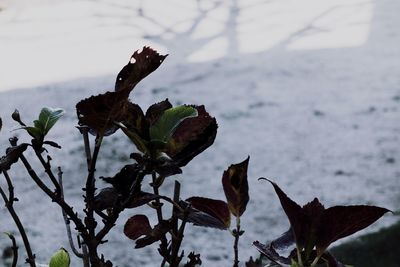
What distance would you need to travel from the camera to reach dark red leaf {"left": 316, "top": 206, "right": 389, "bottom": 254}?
16.1 inches

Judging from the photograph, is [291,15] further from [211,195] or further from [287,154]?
[211,195]

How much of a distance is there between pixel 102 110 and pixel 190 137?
0.22ft

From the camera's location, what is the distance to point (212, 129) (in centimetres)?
44

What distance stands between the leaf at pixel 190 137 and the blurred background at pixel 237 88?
1401mm

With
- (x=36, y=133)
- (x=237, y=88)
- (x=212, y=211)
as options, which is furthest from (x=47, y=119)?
(x=237, y=88)

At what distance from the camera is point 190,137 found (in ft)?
1.46

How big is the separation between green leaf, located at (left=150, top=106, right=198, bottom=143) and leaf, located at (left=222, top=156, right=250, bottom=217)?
0.06 meters

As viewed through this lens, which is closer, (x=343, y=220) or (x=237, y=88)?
(x=343, y=220)

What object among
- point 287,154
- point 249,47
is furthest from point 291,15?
point 287,154

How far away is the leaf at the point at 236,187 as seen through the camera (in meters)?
0.48

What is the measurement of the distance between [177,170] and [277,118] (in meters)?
2.20

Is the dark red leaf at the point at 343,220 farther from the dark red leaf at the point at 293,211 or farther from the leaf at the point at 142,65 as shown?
the leaf at the point at 142,65

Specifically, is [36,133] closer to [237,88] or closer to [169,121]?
[169,121]

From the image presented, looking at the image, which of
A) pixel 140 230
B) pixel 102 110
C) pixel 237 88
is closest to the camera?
pixel 102 110
